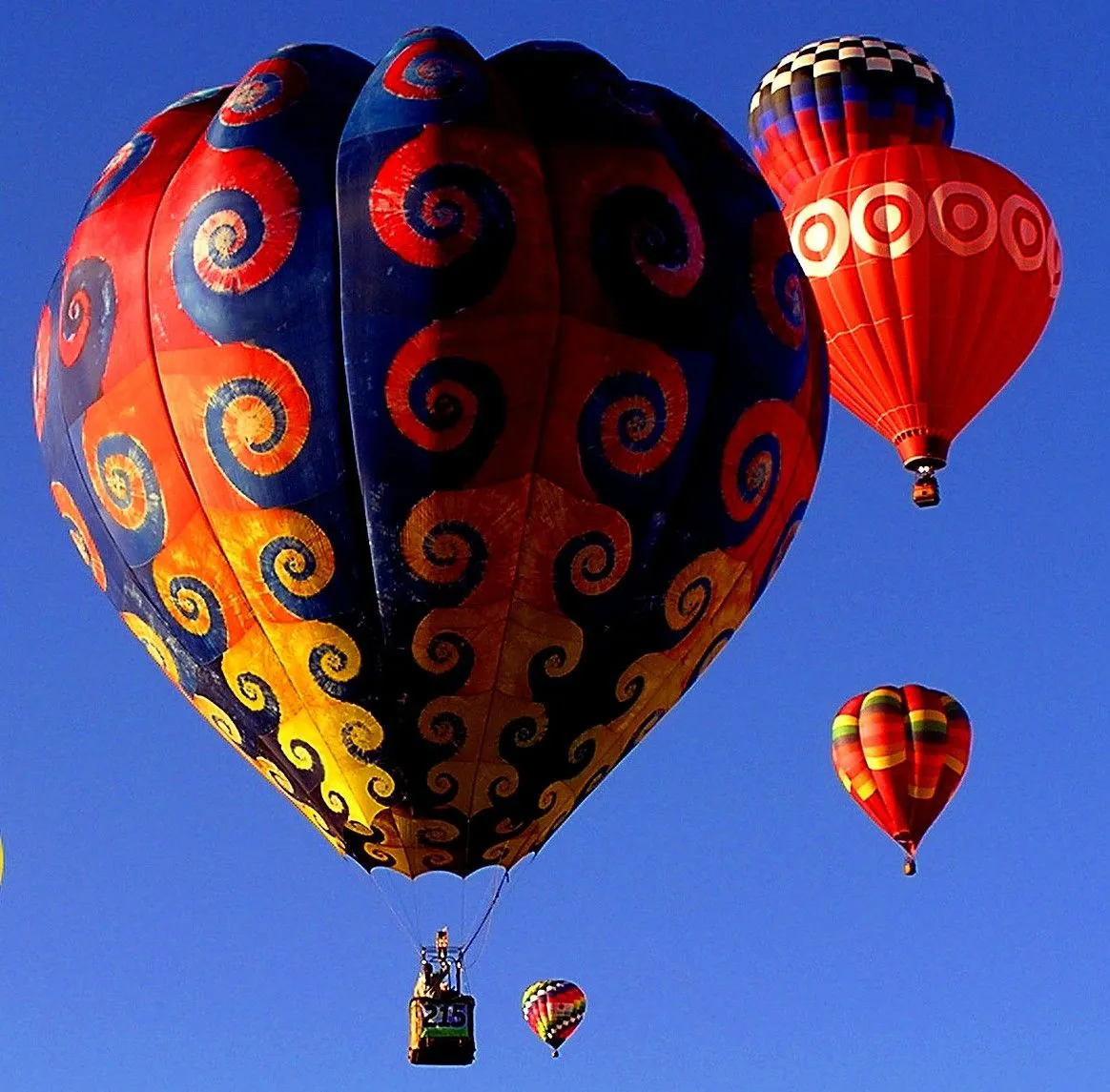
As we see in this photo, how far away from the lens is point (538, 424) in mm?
15922

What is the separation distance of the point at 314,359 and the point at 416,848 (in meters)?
2.81

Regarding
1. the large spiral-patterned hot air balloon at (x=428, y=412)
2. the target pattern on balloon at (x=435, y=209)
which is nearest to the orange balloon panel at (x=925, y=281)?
the large spiral-patterned hot air balloon at (x=428, y=412)

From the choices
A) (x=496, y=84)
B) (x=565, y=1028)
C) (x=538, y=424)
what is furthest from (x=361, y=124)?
(x=565, y=1028)

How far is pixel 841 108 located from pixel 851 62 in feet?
1.39

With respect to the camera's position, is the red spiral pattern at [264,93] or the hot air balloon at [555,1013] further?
the hot air balloon at [555,1013]

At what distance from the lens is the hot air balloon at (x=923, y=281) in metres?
24.8

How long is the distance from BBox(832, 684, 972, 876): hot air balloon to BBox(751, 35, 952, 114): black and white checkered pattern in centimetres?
533

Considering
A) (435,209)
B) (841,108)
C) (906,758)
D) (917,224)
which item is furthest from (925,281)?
(435,209)

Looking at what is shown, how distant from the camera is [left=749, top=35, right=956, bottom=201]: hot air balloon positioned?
85.3 ft

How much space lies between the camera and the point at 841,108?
2605cm

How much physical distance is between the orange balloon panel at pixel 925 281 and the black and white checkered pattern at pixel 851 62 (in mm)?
1009

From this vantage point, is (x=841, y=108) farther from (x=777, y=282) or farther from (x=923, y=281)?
(x=777, y=282)

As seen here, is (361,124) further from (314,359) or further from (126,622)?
(126,622)

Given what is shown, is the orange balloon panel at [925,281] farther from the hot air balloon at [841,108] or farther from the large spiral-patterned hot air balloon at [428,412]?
the large spiral-patterned hot air balloon at [428,412]
